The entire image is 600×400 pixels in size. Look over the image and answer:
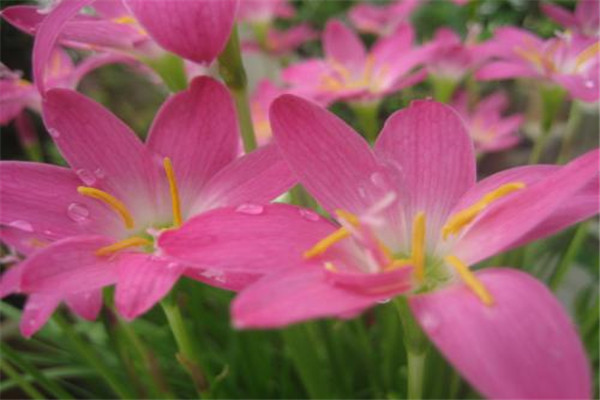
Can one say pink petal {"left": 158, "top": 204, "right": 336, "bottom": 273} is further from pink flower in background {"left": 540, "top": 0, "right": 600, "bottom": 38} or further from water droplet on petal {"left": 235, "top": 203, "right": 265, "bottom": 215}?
pink flower in background {"left": 540, "top": 0, "right": 600, "bottom": 38}

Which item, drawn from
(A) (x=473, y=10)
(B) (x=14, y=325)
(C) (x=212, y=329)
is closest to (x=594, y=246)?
(A) (x=473, y=10)

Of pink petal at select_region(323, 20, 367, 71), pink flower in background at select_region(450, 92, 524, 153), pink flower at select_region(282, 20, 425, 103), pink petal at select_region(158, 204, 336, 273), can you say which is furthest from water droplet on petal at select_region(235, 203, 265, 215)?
pink flower in background at select_region(450, 92, 524, 153)

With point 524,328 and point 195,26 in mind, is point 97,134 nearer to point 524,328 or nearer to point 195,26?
point 195,26

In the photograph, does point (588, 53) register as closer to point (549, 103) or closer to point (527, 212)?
point (549, 103)

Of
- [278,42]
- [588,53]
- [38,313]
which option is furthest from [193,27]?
[278,42]

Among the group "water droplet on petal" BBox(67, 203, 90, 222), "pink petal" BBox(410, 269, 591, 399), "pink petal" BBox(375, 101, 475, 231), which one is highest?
"pink petal" BBox(375, 101, 475, 231)
